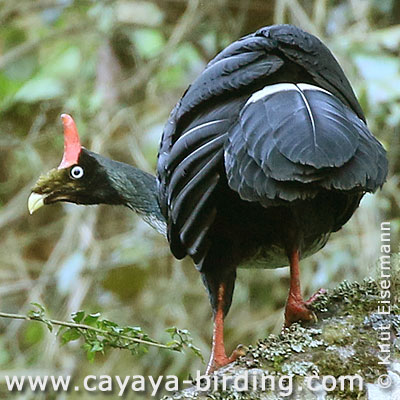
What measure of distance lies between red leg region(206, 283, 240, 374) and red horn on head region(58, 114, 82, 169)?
1.23m

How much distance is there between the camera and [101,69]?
7.68 metres

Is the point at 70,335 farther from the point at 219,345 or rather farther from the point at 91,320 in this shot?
the point at 219,345

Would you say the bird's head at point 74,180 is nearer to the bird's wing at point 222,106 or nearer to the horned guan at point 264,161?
the horned guan at point 264,161

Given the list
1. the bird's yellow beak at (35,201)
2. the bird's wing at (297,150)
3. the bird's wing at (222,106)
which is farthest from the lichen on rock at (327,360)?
the bird's yellow beak at (35,201)

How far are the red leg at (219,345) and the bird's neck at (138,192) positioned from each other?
2.48 ft

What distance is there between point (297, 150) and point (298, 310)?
0.73m

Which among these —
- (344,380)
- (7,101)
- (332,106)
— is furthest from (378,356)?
(7,101)

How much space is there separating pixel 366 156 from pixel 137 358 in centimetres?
429

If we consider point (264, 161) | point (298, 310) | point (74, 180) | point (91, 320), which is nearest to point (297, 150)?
point (264, 161)

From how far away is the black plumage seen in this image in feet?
8.87

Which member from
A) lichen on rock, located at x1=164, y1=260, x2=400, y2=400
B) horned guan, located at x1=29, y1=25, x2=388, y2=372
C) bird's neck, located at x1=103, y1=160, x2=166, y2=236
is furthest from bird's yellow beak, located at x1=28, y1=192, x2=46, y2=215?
lichen on rock, located at x1=164, y1=260, x2=400, y2=400

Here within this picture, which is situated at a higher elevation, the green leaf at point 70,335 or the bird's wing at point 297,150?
the bird's wing at point 297,150

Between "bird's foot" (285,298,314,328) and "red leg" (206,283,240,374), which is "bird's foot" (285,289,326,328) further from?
"red leg" (206,283,240,374)

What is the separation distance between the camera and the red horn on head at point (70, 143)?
4.31 meters
